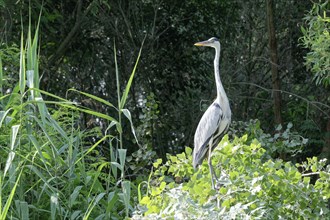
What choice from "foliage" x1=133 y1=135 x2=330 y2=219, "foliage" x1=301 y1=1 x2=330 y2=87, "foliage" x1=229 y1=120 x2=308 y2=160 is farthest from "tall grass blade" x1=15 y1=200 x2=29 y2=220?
"foliage" x1=301 y1=1 x2=330 y2=87

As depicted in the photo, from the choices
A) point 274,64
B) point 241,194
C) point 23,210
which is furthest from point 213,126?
point 274,64

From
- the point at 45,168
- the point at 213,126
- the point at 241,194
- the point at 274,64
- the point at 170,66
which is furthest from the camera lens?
the point at 170,66

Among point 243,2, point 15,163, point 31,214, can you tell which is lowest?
point 31,214

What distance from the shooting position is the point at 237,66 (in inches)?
343

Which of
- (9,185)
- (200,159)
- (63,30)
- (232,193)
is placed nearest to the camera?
(232,193)

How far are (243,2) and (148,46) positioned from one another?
43.7 inches

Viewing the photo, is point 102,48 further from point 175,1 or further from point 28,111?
point 28,111

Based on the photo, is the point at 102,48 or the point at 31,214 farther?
the point at 102,48

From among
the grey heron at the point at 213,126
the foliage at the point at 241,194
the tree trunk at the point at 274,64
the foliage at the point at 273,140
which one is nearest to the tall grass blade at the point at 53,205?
the foliage at the point at 241,194

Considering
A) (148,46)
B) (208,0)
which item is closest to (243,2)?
(208,0)

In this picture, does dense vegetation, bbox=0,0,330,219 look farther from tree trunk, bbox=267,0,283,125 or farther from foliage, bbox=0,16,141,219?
foliage, bbox=0,16,141,219

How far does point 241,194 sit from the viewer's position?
3.91 m

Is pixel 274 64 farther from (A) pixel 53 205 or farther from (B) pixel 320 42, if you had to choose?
(A) pixel 53 205

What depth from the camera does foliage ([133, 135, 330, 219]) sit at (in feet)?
12.0
